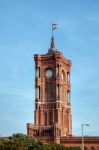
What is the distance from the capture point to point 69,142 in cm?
15025

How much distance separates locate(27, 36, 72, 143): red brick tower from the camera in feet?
507

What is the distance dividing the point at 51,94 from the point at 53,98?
1418mm

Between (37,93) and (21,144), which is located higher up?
(37,93)

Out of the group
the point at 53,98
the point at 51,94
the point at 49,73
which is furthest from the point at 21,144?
the point at 49,73

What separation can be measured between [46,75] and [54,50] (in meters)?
8.38

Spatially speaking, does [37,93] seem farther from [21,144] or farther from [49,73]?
[21,144]

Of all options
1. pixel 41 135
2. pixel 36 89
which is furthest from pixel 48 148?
pixel 36 89

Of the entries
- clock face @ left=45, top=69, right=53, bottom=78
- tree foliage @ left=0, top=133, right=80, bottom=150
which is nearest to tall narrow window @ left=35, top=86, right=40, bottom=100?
clock face @ left=45, top=69, right=53, bottom=78

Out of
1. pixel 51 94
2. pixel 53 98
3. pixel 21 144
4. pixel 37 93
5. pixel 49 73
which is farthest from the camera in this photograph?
pixel 49 73

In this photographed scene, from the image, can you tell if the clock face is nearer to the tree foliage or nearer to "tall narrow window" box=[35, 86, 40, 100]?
"tall narrow window" box=[35, 86, 40, 100]

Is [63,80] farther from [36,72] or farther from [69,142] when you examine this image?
[69,142]

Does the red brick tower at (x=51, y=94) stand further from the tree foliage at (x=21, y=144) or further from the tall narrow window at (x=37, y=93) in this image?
the tree foliage at (x=21, y=144)

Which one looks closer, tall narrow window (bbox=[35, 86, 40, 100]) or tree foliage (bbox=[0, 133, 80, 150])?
tree foliage (bbox=[0, 133, 80, 150])

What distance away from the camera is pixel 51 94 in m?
159
